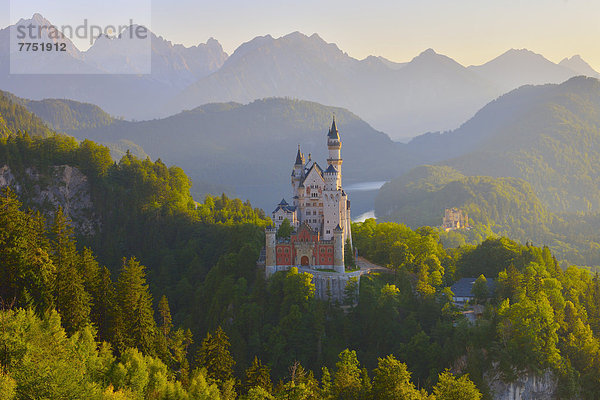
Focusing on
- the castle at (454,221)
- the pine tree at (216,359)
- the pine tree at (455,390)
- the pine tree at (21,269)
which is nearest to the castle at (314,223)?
the pine tree at (216,359)

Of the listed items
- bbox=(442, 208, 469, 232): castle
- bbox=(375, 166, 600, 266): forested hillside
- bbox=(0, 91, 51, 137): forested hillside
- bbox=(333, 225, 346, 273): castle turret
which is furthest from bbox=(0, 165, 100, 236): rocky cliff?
bbox=(442, 208, 469, 232): castle

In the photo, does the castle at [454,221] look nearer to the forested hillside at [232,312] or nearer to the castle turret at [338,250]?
the forested hillside at [232,312]

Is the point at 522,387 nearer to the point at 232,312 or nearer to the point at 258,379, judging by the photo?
the point at 258,379

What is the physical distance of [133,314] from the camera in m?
54.6

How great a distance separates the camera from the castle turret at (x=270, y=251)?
79000 millimetres

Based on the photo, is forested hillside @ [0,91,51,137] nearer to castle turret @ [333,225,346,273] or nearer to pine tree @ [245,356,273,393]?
castle turret @ [333,225,346,273]

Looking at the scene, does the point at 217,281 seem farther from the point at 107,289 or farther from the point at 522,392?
the point at 522,392

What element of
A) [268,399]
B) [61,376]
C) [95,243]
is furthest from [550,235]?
[61,376]

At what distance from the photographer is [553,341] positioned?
6769cm

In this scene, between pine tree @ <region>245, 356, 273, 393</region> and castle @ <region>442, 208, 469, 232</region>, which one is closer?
pine tree @ <region>245, 356, 273, 393</region>

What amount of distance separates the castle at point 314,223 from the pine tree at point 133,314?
25433 millimetres

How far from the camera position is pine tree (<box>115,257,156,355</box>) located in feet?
176

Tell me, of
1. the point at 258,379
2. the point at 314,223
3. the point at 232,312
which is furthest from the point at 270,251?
the point at 258,379

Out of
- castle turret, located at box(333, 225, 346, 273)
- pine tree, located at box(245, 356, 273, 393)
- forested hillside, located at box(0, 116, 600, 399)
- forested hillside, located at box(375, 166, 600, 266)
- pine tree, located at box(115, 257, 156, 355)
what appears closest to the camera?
forested hillside, located at box(0, 116, 600, 399)
